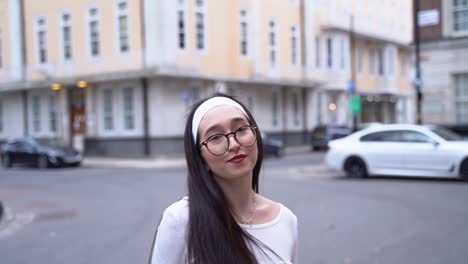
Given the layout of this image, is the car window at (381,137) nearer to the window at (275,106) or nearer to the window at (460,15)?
the window at (460,15)

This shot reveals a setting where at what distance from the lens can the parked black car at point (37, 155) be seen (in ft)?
73.5

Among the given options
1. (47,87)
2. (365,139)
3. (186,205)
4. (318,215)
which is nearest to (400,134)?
(365,139)

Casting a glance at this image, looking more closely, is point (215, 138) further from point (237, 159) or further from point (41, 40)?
point (41, 40)

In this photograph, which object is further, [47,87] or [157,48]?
[47,87]

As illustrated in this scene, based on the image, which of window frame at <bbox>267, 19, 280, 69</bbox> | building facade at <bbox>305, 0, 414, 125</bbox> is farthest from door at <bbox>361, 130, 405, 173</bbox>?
building facade at <bbox>305, 0, 414, 125</bbox>

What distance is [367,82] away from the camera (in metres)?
42.3

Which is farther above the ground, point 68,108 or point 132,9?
point 132,9

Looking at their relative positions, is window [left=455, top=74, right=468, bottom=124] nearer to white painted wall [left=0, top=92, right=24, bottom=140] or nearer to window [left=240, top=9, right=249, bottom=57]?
window [left=240, top=9, right=249, bottom=57]

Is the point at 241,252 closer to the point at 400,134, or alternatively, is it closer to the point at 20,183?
the point at 400,134

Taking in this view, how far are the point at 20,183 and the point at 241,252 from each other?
1689 cm

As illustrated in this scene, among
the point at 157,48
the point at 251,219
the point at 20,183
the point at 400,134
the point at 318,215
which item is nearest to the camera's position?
the point at 251,219

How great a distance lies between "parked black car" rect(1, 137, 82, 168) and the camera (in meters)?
22.4

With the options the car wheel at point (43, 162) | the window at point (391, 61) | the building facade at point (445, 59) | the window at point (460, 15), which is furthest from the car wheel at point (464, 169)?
the window at point (391, 61)

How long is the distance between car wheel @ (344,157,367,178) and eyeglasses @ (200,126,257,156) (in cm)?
1333
